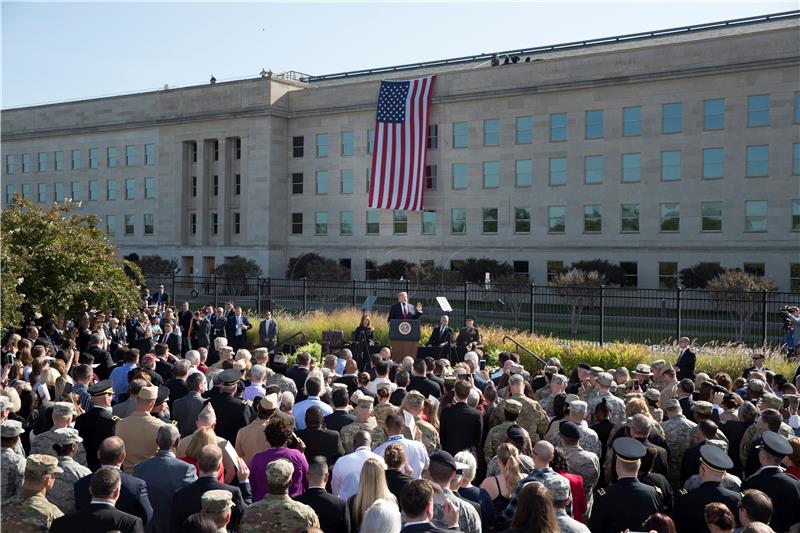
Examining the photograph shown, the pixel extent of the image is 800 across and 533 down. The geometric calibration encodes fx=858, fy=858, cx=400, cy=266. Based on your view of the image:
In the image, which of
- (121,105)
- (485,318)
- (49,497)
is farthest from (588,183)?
(49,497)

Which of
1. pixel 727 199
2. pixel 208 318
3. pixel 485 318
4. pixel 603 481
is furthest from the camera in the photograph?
pixel 727 199

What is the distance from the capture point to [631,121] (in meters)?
51.4

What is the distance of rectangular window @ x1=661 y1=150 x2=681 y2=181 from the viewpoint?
50062 millimetres

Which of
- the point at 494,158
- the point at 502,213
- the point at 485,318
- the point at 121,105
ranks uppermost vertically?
the point at 121,105

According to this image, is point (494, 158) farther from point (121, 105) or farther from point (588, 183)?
point (121, 105)

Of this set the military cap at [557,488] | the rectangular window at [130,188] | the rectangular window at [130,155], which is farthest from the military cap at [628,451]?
the rectangular window at [130,188]

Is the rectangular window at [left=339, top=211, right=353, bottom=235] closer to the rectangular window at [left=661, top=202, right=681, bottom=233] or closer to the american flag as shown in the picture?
the american flag

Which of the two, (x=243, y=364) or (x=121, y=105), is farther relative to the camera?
(x=121, y=105)

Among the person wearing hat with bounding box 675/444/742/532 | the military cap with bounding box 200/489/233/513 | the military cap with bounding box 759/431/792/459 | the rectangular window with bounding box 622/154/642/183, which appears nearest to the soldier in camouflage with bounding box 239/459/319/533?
the military cap with bounding box 200/489/233/513

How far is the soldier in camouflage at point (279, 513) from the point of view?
606 centimetres

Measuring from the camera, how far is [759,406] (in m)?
10.4

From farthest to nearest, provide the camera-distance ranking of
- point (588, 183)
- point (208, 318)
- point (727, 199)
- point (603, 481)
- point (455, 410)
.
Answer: point (588, 183) < point (727, 199) < point (208, 318) < point (455, 410) < point (603, 481)

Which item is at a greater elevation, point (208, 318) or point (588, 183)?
point (588, 183)

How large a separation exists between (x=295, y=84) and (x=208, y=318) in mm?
43092
